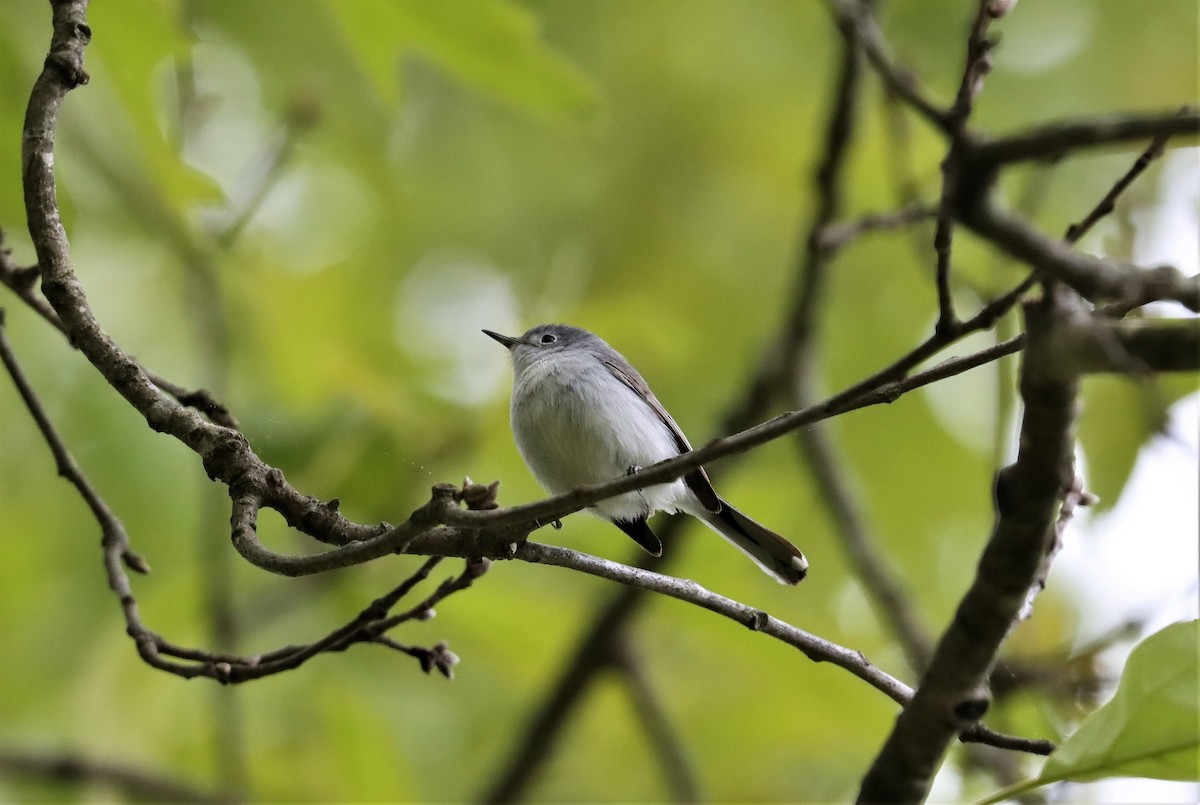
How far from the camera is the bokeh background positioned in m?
3.75

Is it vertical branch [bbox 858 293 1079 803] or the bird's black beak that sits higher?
the bird's black beak

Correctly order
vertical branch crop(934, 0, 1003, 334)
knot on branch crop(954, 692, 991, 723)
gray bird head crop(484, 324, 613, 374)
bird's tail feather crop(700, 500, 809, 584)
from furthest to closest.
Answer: gray bird head crop(484, 324, 613, 374) → bird's tail feather crop(700, 500, 809, 584) → knot on branch crop(954, 692, 991, 723) → vertical branch crop(934, 0, 1003, 334)

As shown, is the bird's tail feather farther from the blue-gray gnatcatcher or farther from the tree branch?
the tree branch

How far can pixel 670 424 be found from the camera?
3.43m

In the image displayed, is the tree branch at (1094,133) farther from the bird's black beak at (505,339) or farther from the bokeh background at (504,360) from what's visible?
the bird's black beak at (505,339)

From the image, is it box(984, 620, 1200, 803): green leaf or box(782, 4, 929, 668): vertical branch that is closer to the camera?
box(984, 620, 1200, 803): green leaf

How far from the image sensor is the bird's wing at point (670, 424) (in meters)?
3.01

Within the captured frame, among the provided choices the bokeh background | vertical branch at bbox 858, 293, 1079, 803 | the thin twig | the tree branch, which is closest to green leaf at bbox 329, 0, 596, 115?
the bokeh background

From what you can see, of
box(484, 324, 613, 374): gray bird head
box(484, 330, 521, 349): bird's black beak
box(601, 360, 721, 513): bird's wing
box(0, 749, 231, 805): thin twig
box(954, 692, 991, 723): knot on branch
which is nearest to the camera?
box(954, 692, 991, 723): knot on branch

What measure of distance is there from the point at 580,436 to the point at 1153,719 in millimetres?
1806

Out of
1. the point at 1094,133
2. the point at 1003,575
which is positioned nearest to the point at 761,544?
the point at 1003,575

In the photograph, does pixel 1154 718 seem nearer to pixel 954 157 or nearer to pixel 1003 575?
pixel 1003 575

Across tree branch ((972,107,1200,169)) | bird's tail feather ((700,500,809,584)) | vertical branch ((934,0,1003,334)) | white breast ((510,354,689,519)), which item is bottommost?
tree branch ((972,107,1200,169))

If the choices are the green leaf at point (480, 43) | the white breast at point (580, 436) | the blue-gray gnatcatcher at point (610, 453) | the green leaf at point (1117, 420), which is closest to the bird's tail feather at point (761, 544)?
the blue-gray gnatcatcher at point (610, 453)
